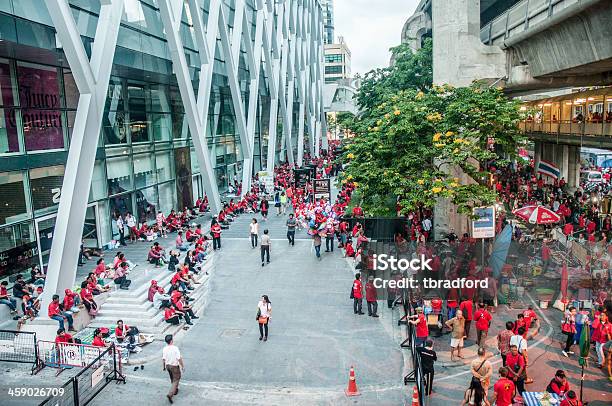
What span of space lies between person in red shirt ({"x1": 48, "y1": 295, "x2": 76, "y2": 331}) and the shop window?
20.5 ft

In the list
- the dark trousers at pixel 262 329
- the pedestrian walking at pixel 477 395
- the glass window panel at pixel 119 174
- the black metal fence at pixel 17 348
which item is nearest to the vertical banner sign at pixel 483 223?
the dark trousers at pixel 262 329

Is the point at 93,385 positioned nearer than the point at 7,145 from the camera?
Yes

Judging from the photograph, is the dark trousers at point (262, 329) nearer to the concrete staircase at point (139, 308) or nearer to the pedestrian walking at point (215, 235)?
the concrete staircase at point (139, 308)

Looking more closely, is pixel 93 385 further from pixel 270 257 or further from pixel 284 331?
pixel 270 257

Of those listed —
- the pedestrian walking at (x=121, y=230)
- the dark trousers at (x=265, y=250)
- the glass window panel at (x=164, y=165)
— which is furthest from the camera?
the glass window panel at (x=164, y=165)

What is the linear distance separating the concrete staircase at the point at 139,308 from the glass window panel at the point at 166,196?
10.9 m

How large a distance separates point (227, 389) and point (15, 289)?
8.08 meters

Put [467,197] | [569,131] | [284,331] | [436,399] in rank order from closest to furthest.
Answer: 1. [436,399]
2. [284,331]
3. [467,197]
4. [569,131]

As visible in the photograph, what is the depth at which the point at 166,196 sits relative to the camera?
2833cm

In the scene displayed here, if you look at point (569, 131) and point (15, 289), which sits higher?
point (569, 131)

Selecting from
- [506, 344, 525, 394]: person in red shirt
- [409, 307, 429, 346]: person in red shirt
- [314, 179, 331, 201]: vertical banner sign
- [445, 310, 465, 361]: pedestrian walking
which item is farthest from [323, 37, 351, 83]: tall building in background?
[506, 344, 525, 394]: person in red shirt

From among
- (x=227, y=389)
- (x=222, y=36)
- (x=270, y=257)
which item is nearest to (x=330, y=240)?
(x=270, y=257)

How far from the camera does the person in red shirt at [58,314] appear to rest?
13258 mm

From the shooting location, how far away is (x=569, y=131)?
1073 inches
